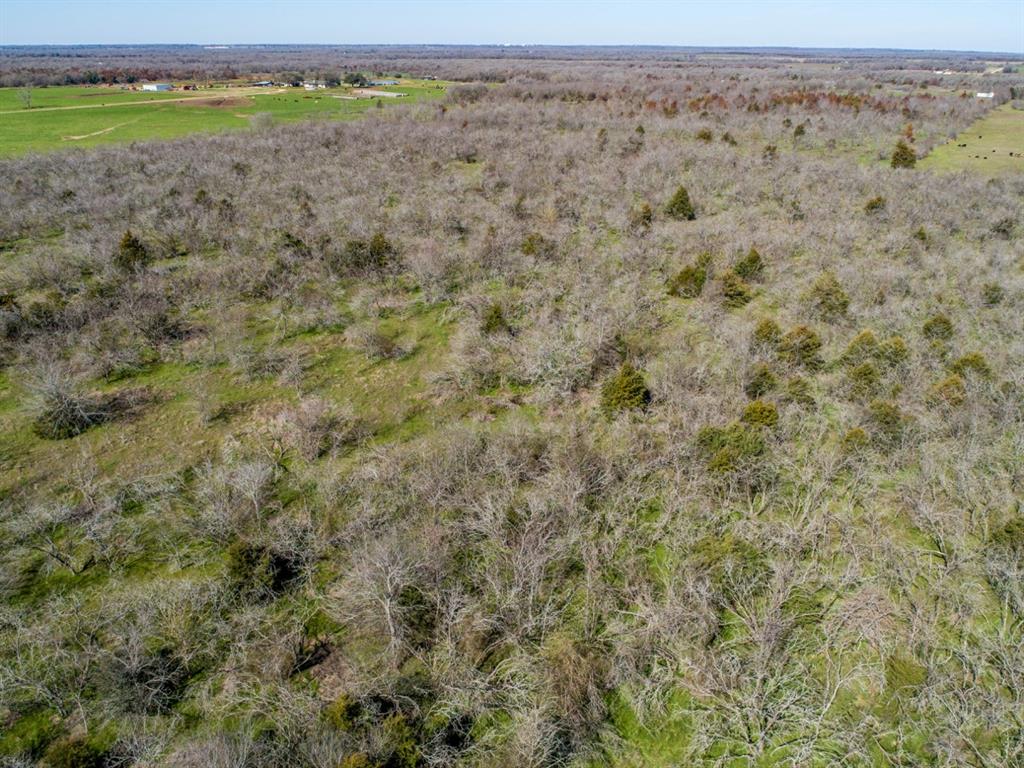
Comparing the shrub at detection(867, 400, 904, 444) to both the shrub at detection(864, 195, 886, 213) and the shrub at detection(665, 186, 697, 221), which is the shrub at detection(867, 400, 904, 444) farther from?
the shrub at detection(864, 195, 886, 213)

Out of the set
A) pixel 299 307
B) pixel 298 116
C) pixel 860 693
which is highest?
pixel 298 116

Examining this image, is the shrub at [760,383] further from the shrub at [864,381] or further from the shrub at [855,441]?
the shrub at [855,441]

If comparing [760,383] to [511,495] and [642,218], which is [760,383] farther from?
[642,218]

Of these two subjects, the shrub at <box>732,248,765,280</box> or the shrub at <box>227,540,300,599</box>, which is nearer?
the shrub at <box>227,540,300,599</box>

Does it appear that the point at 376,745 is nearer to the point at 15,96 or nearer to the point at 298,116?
the point at 298,116

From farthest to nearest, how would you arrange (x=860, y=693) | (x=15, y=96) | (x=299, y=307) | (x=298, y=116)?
(x=15, y=96) → (x=298, y=116) → (x=299, y=307) → (x=860, y=693)

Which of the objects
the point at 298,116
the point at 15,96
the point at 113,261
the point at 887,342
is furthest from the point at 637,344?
the point at 15,96

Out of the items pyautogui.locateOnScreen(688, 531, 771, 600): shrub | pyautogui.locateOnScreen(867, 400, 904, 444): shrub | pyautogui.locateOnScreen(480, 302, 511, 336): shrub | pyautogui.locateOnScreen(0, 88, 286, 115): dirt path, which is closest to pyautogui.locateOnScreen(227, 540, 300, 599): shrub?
pyautogui.locateOnScreen(688, 531, 771, 600): shrub
